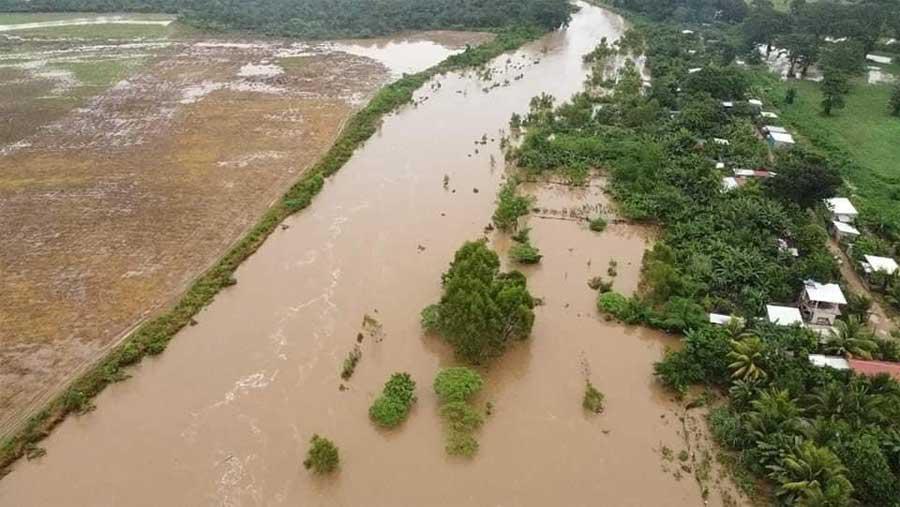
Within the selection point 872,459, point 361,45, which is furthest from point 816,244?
point 361,45

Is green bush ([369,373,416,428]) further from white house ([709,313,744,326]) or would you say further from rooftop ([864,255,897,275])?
rooftop ([864,255,897,275])

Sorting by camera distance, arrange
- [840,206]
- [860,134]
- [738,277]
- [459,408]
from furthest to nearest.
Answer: [860,134], [840,206], [738,277], [459,408]

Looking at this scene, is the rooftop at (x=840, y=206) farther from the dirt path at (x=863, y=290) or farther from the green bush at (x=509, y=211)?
the green bush at (x=509, y=211)

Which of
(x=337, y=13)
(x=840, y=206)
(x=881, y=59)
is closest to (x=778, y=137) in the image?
(x=840, y=206)

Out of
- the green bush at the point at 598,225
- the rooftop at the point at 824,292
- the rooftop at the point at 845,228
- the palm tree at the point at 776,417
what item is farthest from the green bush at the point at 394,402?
the rooftop at the point at 845,228

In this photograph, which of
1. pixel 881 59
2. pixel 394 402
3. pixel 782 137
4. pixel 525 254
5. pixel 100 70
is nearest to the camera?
pixel 394 402

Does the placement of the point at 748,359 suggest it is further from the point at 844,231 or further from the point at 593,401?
the point at 844,231

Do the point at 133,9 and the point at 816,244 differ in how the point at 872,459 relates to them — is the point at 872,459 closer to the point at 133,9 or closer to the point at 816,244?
the point at 816,244
